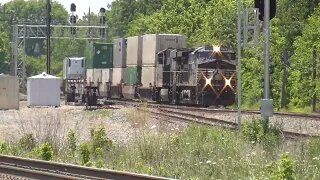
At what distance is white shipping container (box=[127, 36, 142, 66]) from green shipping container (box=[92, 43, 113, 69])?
15.5ft

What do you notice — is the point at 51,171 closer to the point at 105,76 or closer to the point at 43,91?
the point at 43,91

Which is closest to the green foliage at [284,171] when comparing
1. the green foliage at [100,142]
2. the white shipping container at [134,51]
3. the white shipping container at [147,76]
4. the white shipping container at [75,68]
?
the green foliage at [100,142]

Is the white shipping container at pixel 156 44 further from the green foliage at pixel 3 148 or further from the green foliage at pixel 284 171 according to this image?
the green foliage at pixel 284 171

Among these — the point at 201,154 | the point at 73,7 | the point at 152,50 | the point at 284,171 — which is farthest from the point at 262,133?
the point at 73,7

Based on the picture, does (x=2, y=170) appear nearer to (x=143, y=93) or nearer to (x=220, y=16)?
(x=143, y=93)

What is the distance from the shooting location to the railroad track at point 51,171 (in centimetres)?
1323

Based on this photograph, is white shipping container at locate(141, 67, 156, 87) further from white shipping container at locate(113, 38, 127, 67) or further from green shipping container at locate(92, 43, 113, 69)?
green shipping container at locate(92, 43, 113, 69)

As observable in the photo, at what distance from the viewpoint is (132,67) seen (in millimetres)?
50719

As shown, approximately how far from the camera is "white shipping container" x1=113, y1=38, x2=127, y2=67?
53688 millimetres

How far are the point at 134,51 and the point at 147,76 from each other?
3736 mm

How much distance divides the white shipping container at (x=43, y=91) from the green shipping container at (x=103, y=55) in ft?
31.9

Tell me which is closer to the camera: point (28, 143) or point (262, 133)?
point (262, 133)

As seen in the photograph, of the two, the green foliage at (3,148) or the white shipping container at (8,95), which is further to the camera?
the white shipping container at (8,95)

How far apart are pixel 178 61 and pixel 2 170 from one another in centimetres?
2773
